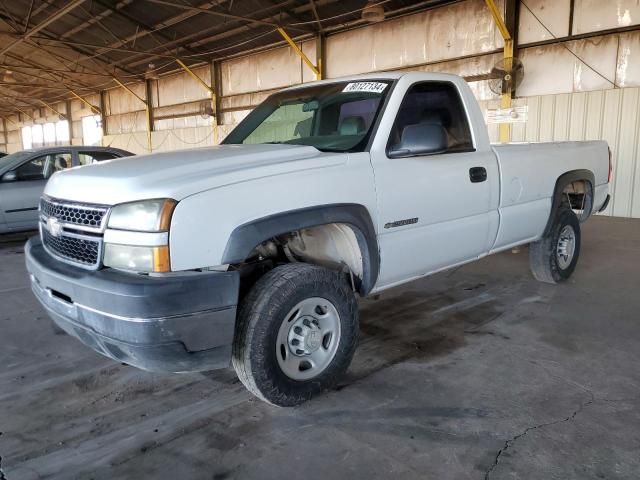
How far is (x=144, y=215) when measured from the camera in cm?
219

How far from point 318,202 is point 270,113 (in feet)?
5.30

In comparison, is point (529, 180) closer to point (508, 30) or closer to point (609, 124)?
point (609, 124)

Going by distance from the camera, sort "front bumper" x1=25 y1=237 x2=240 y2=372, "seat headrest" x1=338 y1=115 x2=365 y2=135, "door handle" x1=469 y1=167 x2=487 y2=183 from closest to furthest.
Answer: "front bumper" x1=25 y1=237 x2=240 y2=372
"seat headrest" x1=338 y1=115 x2=365 y2=135
"door handle" x1=469 y1=167 x2=487 y2=183

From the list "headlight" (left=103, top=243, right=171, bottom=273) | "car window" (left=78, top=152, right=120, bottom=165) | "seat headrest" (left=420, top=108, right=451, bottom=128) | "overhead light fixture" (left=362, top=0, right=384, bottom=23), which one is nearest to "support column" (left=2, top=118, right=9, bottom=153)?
"car window" (left=78, top=152, right=120, bottom=165)

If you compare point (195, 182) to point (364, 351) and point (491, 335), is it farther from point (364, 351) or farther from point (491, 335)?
point (491, 335)

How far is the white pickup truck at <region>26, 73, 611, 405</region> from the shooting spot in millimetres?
2203

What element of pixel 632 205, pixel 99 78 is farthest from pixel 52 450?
pixel 99 78

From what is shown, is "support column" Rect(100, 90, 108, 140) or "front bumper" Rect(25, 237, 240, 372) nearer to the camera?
"front bumper" Rect(25, 237, 240, 372)

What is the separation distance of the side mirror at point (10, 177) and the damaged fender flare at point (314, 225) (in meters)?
6.85

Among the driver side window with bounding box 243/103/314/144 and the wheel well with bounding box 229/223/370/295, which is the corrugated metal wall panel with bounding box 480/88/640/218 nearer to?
the driver side window with bounding box 243/103/314/144

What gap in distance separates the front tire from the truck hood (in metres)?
0.57

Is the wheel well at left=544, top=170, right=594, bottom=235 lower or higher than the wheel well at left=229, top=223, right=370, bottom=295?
higher

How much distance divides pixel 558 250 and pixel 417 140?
2860 mm

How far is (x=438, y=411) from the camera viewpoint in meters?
2.63
